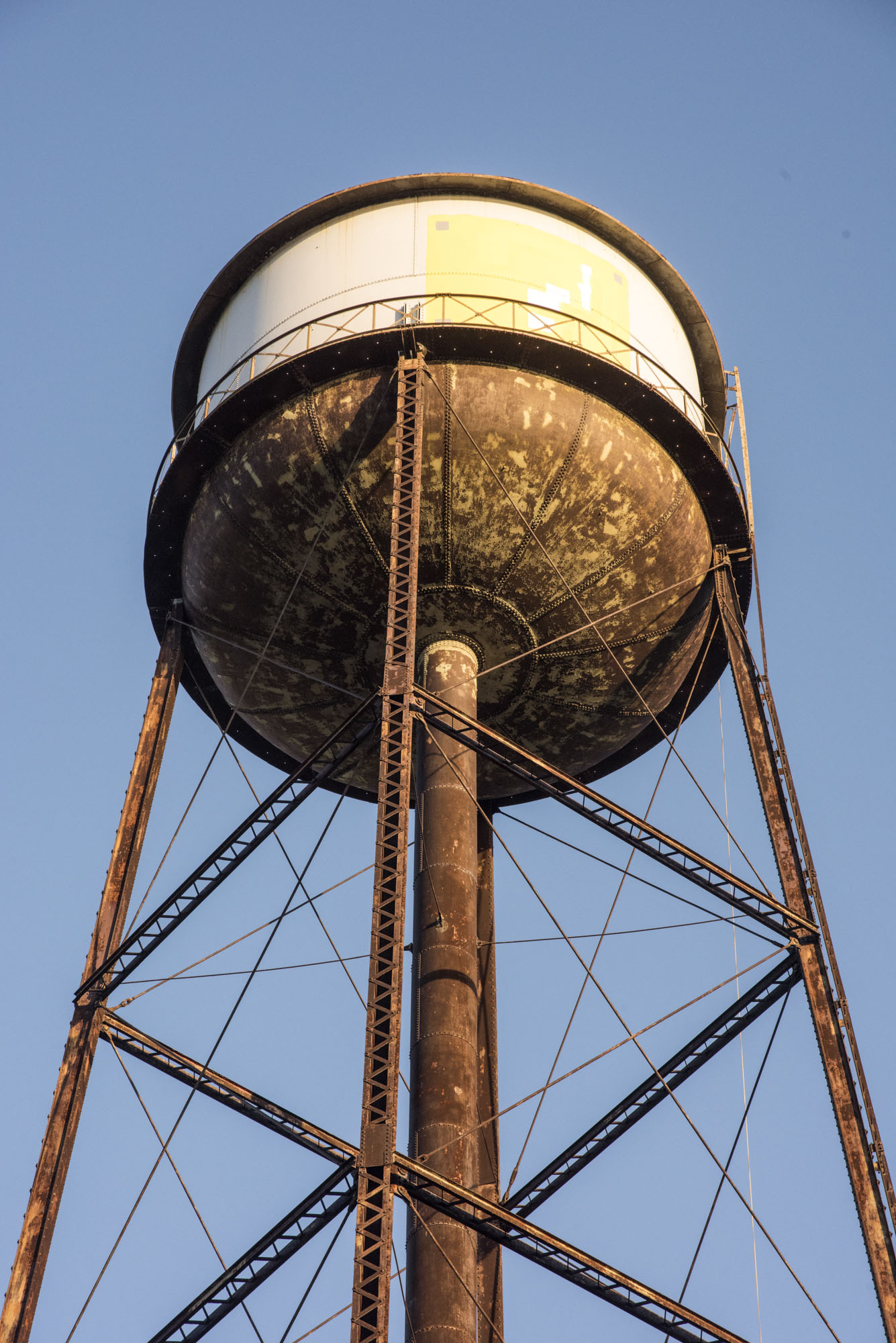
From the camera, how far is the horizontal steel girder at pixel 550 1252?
9602mm

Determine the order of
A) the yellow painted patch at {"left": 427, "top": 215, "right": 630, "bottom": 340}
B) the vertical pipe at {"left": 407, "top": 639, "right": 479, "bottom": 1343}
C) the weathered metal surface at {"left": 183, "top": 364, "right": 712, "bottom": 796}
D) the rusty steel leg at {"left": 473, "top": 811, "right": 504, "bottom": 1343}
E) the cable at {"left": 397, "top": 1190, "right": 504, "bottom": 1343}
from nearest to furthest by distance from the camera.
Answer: the cable at {"left": 397, "top": 1190, "right": 504, "bottom": 1343}, the vertical pipe at {"left": 407, "top": 639, "right": 479, "bottom": 1343}, the weathered metal surface at {"left": 183, "top": 364, "right": 712, "bottom": 796}, the rusty steel leg at {"left": 473, "top": 811, "right": 504, "bottom": 1343}, the yellow painted patch at {"left": 427, "top": 215, "right": 630, "bottom": 340}

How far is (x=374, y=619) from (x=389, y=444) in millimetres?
1643

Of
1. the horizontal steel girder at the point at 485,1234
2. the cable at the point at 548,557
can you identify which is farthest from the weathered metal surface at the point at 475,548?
the horizontal steel girder at the point at 485,1234

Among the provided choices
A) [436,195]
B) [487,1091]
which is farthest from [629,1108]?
[436,195]

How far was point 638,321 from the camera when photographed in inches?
557

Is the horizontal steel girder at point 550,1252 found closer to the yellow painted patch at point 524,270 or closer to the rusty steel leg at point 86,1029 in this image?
the rusty steel leg at point 86,1029

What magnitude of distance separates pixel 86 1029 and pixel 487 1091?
13.2ft

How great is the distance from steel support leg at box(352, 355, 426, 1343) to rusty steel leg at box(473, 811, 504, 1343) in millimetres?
3019

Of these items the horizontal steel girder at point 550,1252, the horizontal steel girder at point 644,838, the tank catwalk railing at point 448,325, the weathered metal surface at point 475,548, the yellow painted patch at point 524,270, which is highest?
the yellow painted patch at point 524,270

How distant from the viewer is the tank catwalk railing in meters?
13.0

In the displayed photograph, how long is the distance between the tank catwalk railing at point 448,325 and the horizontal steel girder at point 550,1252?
22.6 ft

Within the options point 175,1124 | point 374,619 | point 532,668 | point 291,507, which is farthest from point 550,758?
point 175,1124

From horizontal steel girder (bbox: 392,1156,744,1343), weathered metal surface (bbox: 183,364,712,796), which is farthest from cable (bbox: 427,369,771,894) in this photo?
horizontal steel girder (bbox: 392,1156,744,1343)

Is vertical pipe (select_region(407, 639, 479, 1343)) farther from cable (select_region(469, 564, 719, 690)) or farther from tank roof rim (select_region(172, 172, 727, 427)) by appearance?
tank roof rim (select_region(172, 172, 727, 427))
